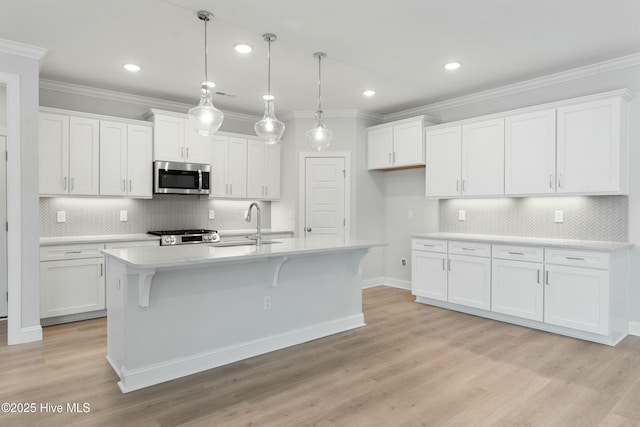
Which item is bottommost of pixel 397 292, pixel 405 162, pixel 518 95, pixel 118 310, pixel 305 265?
pixel 397 292

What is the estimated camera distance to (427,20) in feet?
10.3

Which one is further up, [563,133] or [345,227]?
[563,133]

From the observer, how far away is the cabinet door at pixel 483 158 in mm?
4586

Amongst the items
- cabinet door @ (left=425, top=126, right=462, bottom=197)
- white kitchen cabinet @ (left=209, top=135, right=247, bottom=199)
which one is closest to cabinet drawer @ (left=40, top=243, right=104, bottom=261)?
white kitchen cabinet @ (left=209, top=135, right=247, bottom=199)

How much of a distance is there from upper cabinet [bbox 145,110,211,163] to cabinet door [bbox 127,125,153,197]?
0.31 ft

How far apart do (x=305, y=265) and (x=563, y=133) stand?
2962 mm

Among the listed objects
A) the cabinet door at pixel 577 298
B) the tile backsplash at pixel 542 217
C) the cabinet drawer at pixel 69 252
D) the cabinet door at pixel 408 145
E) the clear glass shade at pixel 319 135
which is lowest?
the cabinet door at pixel 577 298

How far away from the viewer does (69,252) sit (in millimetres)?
4203

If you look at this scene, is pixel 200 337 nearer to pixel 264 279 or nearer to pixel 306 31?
pixel 264 279

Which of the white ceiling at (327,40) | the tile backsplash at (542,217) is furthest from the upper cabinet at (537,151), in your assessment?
the white ceiling at (327,40)

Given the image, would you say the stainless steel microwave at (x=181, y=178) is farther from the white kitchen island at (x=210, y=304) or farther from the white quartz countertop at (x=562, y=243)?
the white quartz countertop at (x=562, y=243)

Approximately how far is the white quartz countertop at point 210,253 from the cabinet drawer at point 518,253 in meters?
1.52

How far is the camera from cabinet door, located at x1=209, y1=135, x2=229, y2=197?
5.52 metres

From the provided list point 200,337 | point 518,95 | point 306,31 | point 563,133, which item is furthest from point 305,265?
point 518,95
